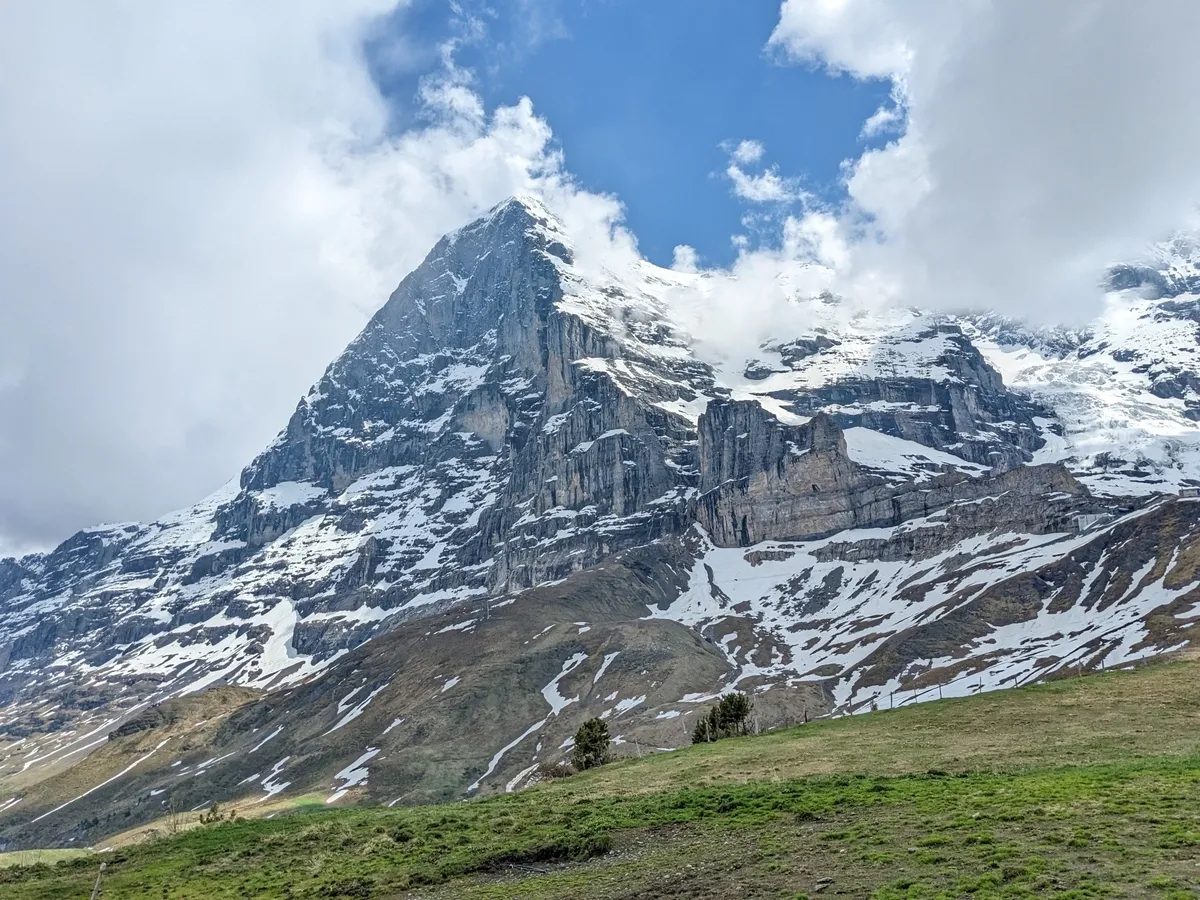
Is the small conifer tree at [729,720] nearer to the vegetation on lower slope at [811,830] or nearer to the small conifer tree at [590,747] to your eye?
the small conifer tree at [590,747]

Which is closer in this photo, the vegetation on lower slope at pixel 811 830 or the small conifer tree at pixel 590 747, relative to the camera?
the vegetation on lower slope at pixel 811 830

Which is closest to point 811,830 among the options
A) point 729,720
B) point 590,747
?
point 590,747

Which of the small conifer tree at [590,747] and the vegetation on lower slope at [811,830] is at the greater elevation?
the vegetation on lower slope at [811,830]

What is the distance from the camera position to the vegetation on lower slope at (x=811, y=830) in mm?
25422

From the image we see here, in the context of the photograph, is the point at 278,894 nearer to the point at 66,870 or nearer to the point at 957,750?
the point at 66,870

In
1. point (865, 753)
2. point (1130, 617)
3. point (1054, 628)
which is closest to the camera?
point (865, 753)

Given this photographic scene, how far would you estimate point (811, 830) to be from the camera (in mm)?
32219

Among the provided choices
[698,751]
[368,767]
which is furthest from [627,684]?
[698,751]

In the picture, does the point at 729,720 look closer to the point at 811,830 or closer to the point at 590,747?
the point at 590,747

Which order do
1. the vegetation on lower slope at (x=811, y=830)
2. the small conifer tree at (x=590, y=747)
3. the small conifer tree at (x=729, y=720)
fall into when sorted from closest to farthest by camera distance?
1. the vegetation on lower slope at (x=811, y=830)
2. the small conifer tree at (x=590, y=747)
3. the small conifer tree at (x=729, y=720)

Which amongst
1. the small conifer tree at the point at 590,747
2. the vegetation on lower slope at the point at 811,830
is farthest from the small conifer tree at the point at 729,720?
the vegetation on lower slope at the point at 811,830

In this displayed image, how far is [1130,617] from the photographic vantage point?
16500 centimetres

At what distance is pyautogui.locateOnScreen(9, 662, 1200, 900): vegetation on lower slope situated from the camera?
2542 cm

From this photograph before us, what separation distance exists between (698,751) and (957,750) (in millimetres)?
19845
